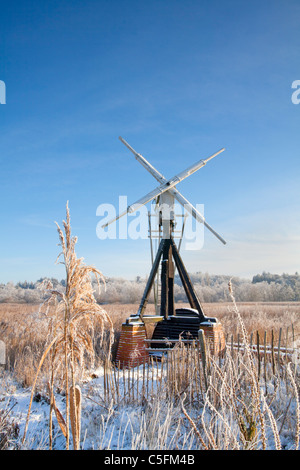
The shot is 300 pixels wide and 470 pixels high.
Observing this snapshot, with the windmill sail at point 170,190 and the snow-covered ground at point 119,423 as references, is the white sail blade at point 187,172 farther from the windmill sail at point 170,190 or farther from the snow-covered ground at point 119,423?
the snow-covered ground at point 119,423

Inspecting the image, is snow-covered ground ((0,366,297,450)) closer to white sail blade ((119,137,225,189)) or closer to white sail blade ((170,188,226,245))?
white sail blade ((170,188,226,245))

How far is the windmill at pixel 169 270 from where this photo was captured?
10.0 m

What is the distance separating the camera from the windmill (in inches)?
395

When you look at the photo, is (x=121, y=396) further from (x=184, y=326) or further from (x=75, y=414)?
(x=184, y=326)

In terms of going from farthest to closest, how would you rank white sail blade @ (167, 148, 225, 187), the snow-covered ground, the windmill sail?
white sail blade @ (167, 148, 225, 187), the windmill sail, the snow-covered ground

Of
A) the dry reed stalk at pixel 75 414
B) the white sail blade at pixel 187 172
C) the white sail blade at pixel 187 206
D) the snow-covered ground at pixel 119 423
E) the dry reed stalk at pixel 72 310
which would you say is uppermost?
the white sail blade at pixel 187 172

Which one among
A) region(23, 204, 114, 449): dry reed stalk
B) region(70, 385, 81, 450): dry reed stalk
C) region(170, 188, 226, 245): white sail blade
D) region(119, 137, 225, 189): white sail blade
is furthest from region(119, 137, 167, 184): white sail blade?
region(70, 385, 81, 450): dry reed stalk

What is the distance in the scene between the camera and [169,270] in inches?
415

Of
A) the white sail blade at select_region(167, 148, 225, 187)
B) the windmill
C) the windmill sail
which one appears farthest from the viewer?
the white sail blade at select_region(167, 148, 225, 187)

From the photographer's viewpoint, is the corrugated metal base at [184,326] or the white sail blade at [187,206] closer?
the corrugated metal base at [184,326]

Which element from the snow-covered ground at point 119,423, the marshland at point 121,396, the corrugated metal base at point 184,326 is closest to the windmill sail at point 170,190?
the corrugated metal base at point 184,326

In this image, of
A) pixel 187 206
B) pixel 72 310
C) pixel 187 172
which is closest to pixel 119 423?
pixel 72 310

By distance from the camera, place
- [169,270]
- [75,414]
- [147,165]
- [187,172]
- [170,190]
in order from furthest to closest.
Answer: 1. [147,165]
2. [187,172]
3. [170,190]
4. [169,270]
5. [75,414]
